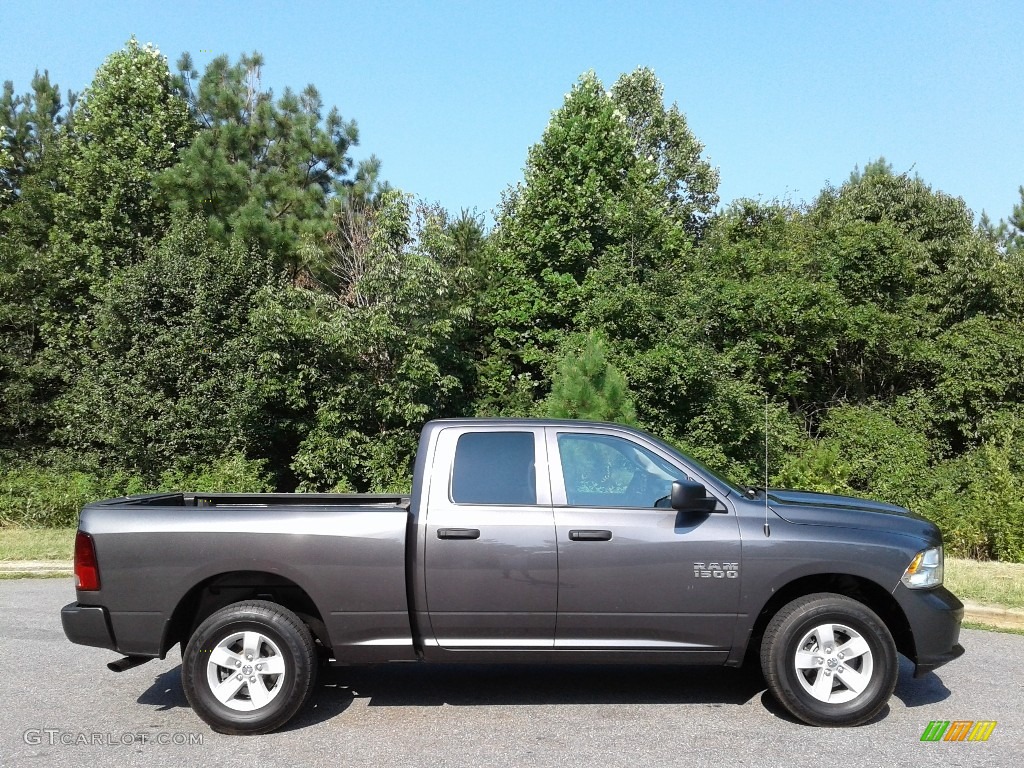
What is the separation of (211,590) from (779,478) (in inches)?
444

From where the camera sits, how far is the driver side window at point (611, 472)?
5.64 metres

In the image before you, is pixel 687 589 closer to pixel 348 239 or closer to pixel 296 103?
pixel 348 239

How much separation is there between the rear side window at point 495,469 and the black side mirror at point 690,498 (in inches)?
35.5

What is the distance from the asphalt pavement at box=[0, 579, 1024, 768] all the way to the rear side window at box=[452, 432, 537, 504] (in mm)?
1394

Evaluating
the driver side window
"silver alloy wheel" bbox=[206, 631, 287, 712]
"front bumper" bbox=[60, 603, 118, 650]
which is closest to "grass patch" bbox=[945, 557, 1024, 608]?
the driver side window

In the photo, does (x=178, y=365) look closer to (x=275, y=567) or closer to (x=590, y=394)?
(x=590, y=394)

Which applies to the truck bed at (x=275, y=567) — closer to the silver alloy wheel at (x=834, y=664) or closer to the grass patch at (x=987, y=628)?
the silver alloy wheel at (x=834, y=664)

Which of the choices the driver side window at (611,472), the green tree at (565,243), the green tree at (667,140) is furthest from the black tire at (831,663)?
the green tree at (667,140)

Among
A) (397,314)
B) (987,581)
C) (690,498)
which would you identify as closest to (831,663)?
(690,498)

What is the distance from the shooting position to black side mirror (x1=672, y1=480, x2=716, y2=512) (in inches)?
208

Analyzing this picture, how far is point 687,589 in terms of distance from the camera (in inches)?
214

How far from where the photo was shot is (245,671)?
5.40 m

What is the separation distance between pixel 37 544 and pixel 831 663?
11.8 metres

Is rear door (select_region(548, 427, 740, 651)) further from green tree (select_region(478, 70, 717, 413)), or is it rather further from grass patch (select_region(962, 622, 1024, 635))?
green tree (select_region(478, 70, 717, 413))
